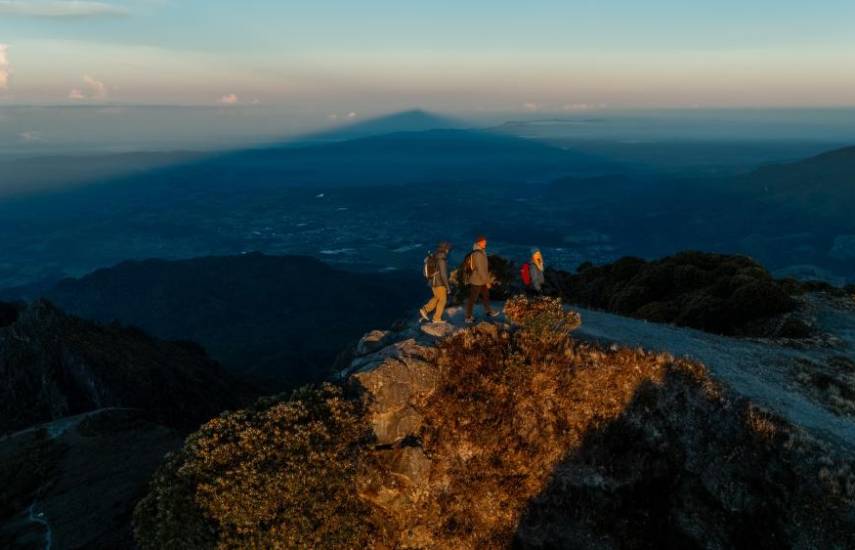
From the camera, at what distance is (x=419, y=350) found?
1634 centimetres

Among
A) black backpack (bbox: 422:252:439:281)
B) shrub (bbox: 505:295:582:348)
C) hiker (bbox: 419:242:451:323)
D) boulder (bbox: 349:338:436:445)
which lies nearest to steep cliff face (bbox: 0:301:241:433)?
hiker (bbox: 419:242:451:323)

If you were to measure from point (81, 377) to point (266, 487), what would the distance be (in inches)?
1691

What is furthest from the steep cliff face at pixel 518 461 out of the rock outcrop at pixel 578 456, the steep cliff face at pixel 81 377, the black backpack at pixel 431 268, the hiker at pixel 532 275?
the steep cliff face at pixel 81 377

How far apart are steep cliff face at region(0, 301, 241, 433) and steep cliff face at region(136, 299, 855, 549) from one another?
3148 cm

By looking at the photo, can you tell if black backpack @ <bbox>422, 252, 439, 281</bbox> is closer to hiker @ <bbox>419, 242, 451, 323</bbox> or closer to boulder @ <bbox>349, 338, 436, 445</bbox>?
hiker @ <bbox>419, 242, 451, 323</bbox>

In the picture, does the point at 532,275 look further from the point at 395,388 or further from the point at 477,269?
the point at 395,388

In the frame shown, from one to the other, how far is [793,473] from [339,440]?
39.4 feet

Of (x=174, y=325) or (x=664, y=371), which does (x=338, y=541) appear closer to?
(x=664, y=371)

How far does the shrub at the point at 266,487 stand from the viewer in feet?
41.9

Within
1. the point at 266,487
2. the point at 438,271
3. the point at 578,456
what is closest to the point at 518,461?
the point at 578,456

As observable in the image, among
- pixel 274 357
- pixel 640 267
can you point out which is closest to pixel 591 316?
pixel 640 267

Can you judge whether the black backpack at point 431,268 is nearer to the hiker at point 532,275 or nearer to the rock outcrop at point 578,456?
the rock outcrop at point 578,456

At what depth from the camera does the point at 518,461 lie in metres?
15.4

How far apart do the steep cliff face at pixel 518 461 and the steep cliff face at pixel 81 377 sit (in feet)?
103
